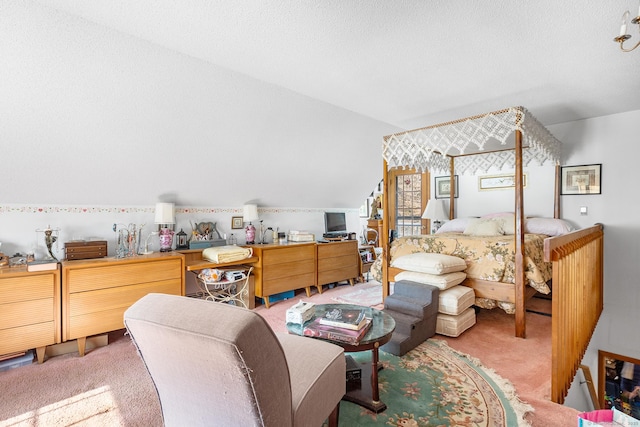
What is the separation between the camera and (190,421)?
Answer: 1.21 metres

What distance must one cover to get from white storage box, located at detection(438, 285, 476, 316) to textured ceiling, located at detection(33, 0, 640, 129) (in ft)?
6.23

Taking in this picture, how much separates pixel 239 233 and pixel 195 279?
2.68 feet

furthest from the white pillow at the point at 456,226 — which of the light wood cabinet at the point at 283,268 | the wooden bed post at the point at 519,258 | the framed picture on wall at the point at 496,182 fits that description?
the light wood cabinet at the point at 283,268

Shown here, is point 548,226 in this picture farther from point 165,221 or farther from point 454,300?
point 165,221

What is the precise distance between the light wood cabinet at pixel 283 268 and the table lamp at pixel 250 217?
0.82ft

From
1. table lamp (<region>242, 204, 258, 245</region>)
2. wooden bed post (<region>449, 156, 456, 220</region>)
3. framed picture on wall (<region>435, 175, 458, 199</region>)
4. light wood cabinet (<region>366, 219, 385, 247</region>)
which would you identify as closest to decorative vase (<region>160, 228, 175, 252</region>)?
table lamp (<region>242, 204, 258, 245</region>)

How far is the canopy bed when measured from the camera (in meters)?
1.84

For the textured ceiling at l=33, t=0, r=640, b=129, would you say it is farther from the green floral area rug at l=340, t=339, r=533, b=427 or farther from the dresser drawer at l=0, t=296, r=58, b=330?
the green floral area rug at l=340, t=339, r=533, b=427

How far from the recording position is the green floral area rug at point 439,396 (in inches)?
69.9

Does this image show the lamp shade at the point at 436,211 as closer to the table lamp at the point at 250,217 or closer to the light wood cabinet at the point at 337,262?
the light wood cabinet at the point at 337,262

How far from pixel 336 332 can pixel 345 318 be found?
163 millimetres

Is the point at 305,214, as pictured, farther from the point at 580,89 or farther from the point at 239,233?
the point at 580,89

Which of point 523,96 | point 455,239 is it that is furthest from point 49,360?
point 523,96

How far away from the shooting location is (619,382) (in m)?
3.95
